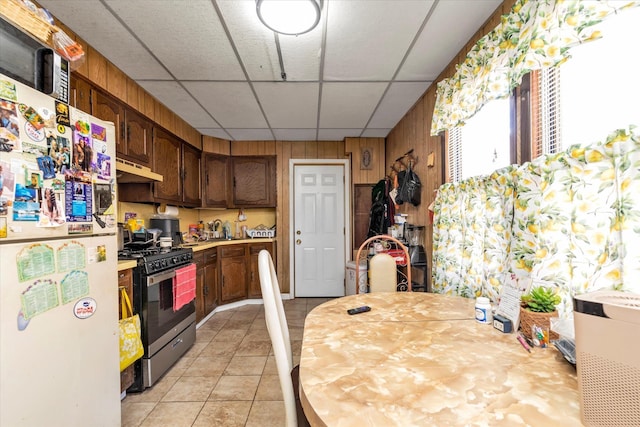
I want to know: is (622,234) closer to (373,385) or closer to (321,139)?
(373,385)

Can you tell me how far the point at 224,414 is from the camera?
177 centimetres

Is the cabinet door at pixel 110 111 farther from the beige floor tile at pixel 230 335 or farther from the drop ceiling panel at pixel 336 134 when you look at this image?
the drop ceiling panel at pixel 336 134

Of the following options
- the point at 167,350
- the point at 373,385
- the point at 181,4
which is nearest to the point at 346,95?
the point at 181,4

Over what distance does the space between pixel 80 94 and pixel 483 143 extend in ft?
9.30

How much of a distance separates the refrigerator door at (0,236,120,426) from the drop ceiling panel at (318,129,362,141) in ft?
9.73

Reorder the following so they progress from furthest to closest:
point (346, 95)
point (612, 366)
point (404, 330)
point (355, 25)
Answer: point (346, 95) < point (355, 25) < point (404, 330) < point (612, 366)

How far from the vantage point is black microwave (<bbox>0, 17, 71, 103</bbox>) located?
105 centimetres

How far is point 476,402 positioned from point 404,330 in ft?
1.53

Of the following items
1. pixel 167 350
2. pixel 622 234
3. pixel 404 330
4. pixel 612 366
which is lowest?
pixel 167 350

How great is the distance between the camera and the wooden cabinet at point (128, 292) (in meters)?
1.87

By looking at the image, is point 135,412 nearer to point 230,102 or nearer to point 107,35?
point 107,35

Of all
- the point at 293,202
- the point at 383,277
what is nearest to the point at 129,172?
the point at 383,277

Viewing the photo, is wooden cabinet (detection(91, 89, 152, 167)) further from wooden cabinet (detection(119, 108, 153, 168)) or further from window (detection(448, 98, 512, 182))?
window (detection(448, 98, 512, 182))

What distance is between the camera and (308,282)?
4.38 m
